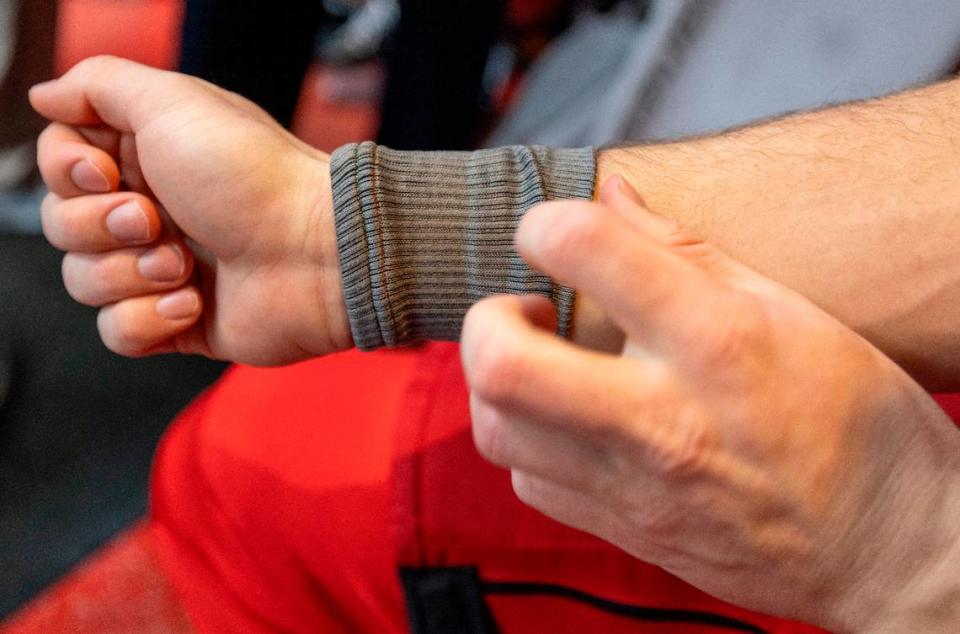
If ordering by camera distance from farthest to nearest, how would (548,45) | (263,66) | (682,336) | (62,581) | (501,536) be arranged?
(548,45) → (263,66) → (62,581) → (501,536) → (682,336)

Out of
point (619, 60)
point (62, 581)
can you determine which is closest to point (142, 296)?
point (62, 581)

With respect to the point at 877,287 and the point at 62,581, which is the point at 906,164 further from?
the point at 62,581

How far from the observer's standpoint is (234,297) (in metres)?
0.69

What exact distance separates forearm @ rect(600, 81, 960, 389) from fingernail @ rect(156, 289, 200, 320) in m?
0.35

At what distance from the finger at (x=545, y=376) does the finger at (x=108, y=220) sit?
0.42 metres

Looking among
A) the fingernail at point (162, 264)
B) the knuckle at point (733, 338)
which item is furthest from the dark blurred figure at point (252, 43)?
the knuckle at point (733, 338)

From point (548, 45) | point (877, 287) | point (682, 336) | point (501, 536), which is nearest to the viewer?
point (682, 336)

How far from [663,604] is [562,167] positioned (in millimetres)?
369

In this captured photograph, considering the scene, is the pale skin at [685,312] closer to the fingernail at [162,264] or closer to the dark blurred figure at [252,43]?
the fingernail at [162,264]

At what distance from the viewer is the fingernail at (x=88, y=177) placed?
→ 0.65 meters

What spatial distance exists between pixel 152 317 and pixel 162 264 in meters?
0.05

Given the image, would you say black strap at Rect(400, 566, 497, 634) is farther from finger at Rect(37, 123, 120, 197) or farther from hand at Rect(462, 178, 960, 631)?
finger at Rect(37, 123, 120, 197)

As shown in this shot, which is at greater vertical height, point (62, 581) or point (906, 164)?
point (906, 164)

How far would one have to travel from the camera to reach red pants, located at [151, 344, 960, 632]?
0.64 m
